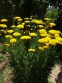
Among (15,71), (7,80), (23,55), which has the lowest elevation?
(7,80)

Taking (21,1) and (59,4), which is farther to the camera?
(21,1)

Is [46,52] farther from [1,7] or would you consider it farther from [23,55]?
[1,7]

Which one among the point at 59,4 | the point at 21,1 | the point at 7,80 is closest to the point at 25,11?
the point at 21,1

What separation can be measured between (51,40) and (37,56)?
0.44m

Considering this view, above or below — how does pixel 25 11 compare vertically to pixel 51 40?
below

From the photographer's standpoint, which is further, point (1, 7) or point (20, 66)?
point (1, 7)

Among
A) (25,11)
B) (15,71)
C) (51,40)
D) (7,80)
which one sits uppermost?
(51,40)

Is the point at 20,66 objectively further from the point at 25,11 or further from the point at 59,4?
the point at 25,11

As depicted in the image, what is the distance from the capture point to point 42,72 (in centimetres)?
468

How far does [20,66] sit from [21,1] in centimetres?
1430

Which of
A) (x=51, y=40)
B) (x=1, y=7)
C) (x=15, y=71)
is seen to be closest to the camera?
(x=51, y=40)

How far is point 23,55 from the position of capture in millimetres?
4488

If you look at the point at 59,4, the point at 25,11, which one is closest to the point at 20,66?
the point at 59,4

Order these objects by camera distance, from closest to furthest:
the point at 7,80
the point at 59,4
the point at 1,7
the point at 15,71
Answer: the point at 15,71, the point at 7,80, the point at 1,7, the point at 59,4
